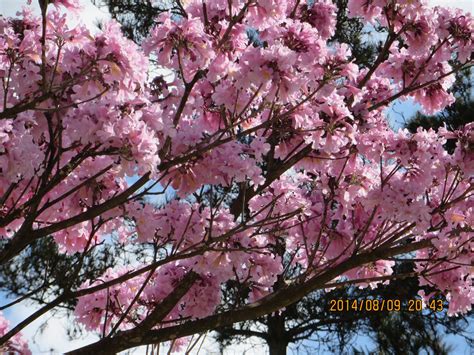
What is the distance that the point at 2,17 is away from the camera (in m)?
2.97

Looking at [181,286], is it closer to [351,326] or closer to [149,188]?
[149,188]

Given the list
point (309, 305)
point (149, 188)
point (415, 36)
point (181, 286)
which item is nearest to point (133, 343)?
point (181, 286)

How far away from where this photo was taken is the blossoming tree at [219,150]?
2688 mm

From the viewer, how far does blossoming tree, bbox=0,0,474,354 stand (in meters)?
2.69

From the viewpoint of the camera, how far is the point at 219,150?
3055 millimetres

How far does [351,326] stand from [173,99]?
806cm
